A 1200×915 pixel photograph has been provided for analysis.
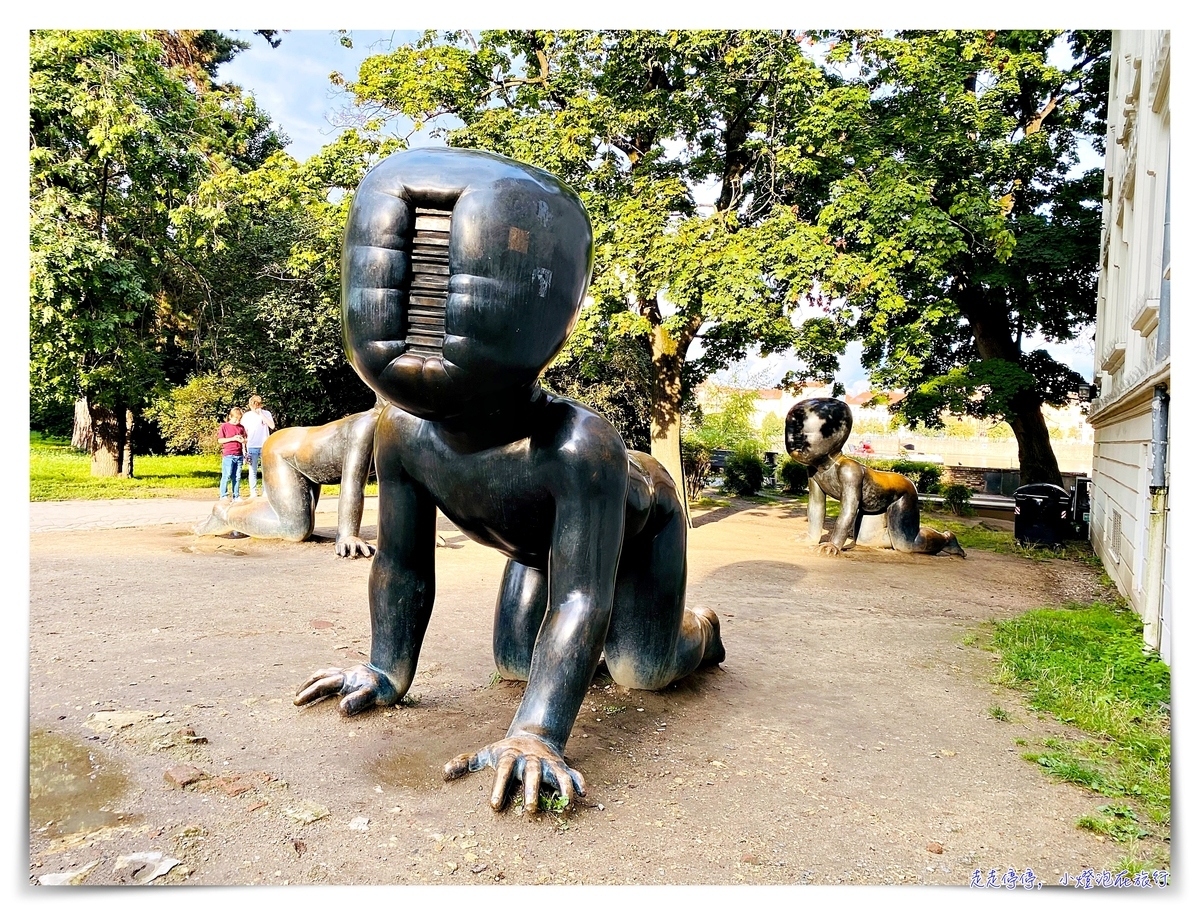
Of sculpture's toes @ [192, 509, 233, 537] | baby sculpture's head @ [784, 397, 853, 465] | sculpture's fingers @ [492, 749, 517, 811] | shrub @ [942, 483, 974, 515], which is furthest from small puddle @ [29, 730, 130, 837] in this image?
shrub @ [942, 483, 974, 515]

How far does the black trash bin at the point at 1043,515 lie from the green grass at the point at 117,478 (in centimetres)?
1001

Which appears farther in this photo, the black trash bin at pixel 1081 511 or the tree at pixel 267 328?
the tree at pixel 267 328

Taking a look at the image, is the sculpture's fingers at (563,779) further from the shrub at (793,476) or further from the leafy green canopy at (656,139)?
the shrub at (793,476)

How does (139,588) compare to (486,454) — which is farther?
(139,588)

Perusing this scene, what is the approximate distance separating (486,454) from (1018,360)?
16.3m

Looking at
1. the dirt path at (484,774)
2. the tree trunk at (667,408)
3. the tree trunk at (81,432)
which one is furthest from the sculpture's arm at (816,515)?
the tree trunk at (81,432)

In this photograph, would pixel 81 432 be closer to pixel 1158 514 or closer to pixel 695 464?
pixel 695 464

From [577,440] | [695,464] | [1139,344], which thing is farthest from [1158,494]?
[695,464]

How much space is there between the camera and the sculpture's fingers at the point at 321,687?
334 cm

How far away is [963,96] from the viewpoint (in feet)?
39.4

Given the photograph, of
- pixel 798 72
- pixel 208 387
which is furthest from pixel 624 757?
pixel 208 387

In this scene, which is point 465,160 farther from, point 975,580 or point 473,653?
point 975,580

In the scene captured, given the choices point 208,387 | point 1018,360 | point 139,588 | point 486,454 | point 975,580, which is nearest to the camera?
point 486,454

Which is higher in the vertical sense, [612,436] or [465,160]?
[465,160]
